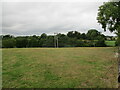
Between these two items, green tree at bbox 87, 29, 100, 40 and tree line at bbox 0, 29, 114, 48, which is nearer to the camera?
tree line at bbox 0, 29, 114, 48

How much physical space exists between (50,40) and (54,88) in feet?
88.3

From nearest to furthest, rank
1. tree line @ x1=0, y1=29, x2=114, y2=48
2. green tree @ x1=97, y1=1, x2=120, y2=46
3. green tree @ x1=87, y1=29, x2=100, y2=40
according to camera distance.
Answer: green tree @ x1=97, y1=1, x2=120, y2=46, tree line @ x1=0, y1=29, x2=114, y2=48, green tree @ x1=87, y1=29, x2=100, y2=40

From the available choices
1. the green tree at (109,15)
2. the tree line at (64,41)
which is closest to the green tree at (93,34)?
the tree line at (64,41)

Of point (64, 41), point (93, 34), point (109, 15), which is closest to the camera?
point (109, 15)

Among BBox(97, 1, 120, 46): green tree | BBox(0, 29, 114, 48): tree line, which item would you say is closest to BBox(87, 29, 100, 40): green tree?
BBox(0, 29, 114, 48): tree line

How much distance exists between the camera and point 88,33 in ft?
99.9

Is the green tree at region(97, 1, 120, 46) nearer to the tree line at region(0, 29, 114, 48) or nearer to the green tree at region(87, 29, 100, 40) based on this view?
the tree line at region(0, 29, 114, 48)

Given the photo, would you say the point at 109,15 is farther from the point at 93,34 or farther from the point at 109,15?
the point at 93,34

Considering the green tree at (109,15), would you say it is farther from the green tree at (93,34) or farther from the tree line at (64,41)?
the green tree at (93,34)

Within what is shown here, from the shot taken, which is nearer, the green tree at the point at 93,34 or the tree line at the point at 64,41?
the tree line at the point at 64,41

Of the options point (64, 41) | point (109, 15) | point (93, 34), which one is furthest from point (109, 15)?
point (64, 41)

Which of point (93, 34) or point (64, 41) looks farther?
point (64, 41)

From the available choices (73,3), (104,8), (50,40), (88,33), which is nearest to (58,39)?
(50,40)

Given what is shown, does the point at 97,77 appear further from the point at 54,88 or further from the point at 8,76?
the point at 8,76
